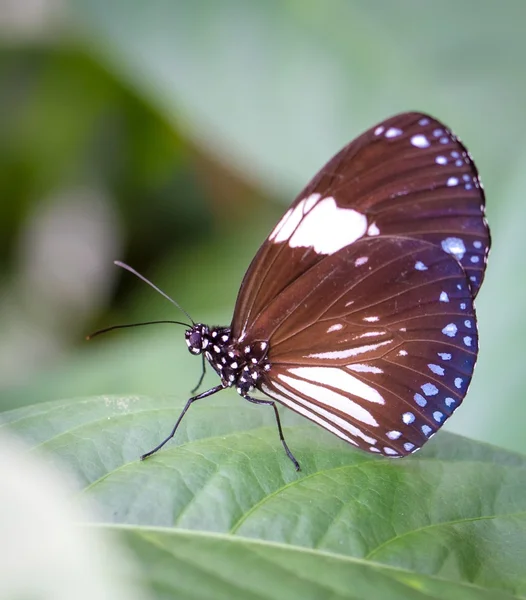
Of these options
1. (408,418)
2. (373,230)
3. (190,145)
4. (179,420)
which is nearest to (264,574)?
(179,420)

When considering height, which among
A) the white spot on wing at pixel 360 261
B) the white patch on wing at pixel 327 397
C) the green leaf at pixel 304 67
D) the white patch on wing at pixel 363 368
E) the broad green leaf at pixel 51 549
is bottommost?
the broad green leaf at pixel 51 549

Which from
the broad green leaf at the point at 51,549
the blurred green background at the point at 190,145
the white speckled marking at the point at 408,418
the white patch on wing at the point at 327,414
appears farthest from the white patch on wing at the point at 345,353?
the broad green leaf at the point at 51,549

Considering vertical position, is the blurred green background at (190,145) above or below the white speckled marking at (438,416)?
above

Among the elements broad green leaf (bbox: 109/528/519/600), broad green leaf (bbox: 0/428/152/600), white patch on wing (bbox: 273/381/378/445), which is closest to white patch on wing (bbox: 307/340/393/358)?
white patch on wing (bbox: 273/381/378/445)

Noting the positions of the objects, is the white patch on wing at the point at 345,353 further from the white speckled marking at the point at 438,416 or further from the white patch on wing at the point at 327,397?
the white speckled marking at the point at 438,416

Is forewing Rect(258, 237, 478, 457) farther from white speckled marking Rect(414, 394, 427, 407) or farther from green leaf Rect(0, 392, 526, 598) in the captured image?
green leaf Rect(0, 392, 526, 598)

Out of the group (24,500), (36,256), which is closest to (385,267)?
(24,500)
